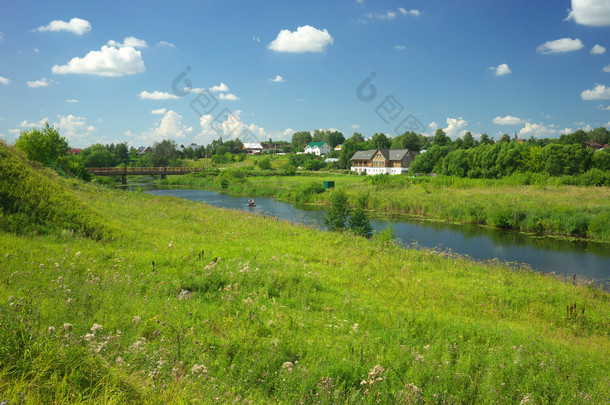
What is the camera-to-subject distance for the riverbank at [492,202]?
84.8 feet

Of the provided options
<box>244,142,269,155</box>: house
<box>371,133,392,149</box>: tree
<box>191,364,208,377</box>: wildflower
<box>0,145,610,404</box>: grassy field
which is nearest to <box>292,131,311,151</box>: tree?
<box>244,142,269,155</box>: house

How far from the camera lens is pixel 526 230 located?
27594 millimetres

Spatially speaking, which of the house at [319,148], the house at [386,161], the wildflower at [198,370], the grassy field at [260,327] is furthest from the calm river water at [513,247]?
the house at [319,148]

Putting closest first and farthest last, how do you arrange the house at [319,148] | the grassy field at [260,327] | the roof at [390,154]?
the grassy field at [260,327]
the roof at [390,154]
the house at [319,148]

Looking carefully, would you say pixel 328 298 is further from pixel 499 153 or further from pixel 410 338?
pixel 499 153

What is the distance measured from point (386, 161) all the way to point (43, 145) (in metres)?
72.7

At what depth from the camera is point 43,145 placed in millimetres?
35938

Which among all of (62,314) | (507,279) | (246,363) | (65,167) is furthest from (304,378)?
(65,167)

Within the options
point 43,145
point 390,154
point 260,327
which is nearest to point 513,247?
point 260,327

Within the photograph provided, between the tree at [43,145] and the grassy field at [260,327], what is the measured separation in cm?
2875

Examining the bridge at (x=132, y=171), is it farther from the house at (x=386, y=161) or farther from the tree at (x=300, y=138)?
the tree at (x=300, y=138)

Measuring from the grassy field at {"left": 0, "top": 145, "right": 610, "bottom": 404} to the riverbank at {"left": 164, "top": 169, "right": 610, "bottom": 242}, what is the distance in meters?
17.5

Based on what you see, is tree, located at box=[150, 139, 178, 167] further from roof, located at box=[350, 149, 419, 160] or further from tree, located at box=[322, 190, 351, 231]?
tree, located at box=[322, 190, 351, 231]

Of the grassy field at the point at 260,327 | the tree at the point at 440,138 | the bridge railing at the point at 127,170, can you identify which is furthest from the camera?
the tree at the point at 440,138
